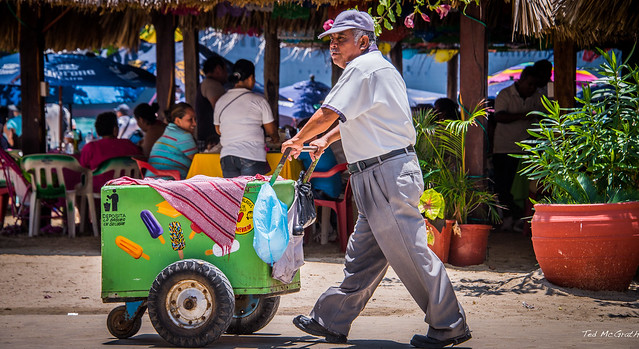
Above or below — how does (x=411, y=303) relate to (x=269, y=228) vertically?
below

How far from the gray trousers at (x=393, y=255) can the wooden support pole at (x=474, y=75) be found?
11.7 ft

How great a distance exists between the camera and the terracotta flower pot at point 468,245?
7438mm

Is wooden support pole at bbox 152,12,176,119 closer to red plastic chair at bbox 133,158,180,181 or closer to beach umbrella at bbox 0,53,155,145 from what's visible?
red plastic chair at bbox 133,158,180,181

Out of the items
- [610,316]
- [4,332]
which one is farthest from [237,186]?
[610,316]

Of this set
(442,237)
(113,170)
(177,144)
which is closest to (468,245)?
(442,237)

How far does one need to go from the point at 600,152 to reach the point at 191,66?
6991mm

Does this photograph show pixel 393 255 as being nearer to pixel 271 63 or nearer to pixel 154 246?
pixel 154 246

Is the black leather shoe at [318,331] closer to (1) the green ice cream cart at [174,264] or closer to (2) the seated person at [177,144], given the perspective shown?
(1) the green ice cream cart at [174,264]

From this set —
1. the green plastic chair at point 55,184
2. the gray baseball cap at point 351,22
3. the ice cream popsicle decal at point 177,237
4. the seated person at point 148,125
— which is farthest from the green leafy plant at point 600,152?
the green plastic chair at point 55,184

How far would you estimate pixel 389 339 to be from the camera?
4809 mm

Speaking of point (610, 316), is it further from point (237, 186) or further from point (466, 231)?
point (237, 186)

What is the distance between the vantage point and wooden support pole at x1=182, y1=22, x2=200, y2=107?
11711mm

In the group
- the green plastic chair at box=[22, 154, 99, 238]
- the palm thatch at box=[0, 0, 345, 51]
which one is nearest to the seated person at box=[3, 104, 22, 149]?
the palm thatch at box=[0, 0, 345, 51]

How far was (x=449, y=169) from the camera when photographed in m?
7.88
